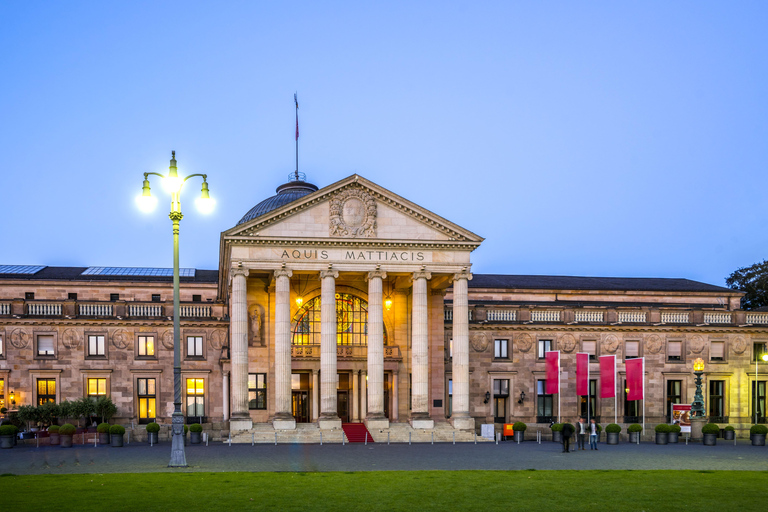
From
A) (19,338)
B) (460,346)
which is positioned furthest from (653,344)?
(19,338)

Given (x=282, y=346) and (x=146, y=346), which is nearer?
(x=282, y=346)

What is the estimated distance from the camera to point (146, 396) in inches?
2408

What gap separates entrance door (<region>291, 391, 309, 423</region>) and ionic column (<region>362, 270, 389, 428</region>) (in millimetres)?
7873

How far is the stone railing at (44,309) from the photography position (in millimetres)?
60375

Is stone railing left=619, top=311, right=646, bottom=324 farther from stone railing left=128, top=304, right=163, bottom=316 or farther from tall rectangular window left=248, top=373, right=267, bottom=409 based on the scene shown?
stone railing left=128, top=304, right=163, bottom=316

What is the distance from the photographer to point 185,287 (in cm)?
7394

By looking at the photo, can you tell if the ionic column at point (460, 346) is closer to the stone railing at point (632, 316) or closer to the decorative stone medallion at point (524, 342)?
the decorative stone medallion at point (524, 342)

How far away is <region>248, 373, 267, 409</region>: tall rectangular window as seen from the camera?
6006 cm

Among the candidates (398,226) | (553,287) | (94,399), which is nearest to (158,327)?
(94,399)

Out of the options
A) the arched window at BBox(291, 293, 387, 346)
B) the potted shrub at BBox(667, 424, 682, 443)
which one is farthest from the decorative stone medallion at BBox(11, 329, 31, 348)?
the potted shrub at BBox(667, 424, 682, 443)

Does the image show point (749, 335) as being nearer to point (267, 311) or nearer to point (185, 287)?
point (267, 311)

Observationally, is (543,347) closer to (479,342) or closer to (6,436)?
(479,342)

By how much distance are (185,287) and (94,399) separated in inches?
655

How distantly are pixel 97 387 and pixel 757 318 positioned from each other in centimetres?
5570
